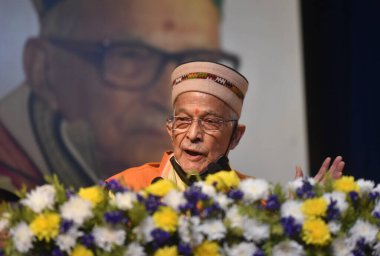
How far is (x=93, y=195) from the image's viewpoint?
2.20 metres

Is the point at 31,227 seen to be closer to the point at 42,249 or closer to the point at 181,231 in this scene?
the point at 42,249

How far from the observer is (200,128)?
313 centimetres

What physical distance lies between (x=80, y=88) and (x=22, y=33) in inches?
18.2

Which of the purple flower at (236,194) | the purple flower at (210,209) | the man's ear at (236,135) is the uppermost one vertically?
the man's ear at (236,135)

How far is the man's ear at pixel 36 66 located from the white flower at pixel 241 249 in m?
2.97

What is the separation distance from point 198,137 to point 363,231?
96cm

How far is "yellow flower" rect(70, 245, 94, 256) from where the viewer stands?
212 cm

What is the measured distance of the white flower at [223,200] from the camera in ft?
7.36

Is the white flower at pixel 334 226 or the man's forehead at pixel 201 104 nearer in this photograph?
the white flower at pixel 334 226

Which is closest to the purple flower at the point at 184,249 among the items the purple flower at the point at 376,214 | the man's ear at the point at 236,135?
the purple flower at the point at 376,214

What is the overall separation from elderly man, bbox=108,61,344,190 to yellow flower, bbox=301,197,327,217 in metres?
0.80

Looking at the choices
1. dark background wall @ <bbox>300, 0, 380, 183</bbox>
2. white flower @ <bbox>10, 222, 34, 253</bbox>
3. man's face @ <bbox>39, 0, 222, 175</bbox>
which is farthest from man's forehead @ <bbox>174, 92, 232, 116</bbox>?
dark background wall @ <bbox>300, 0, 380, 183</bbox>

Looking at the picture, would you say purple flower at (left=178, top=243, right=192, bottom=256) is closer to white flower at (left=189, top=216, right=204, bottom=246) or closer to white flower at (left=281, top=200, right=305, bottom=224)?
white flower at (left=189, top=216, right=204, bottom=246)

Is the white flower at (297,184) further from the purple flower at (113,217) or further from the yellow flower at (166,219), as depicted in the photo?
→ the purple flower at (113,217)
